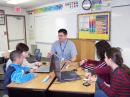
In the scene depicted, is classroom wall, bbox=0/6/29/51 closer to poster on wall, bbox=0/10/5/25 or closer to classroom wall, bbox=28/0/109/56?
poster on wall, bbox=0/10/5/25

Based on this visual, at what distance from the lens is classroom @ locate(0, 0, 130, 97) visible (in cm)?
201

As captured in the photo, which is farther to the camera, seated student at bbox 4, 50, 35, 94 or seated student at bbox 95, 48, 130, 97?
seated student at bbox 4, 50, 35, 94

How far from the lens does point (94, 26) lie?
486 cm

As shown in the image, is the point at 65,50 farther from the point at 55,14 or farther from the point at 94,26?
the point at 55,14

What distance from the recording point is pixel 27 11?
23.7 feet

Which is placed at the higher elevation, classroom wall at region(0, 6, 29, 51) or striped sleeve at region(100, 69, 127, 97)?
classroom wall at region(0, 6, 29, 51)

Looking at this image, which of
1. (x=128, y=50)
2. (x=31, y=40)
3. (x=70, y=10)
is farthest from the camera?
(x=31, y=40)

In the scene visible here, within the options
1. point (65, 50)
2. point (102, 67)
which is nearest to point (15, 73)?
point (102, 67)

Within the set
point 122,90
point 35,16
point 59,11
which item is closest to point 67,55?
point 122,90

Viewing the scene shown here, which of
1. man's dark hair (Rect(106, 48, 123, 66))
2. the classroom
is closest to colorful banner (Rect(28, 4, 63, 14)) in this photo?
the classroom

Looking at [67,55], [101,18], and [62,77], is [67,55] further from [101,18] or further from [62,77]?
[101,18]

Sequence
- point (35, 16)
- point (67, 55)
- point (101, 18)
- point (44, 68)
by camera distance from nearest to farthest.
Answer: point (44, 68)
point (67, 55)
point (101, 18)
point (35, 16)

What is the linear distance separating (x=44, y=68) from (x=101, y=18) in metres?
2.55

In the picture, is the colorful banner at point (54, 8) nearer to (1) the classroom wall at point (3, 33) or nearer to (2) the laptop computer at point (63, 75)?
(1) the classroom wall at point (3, 33)
